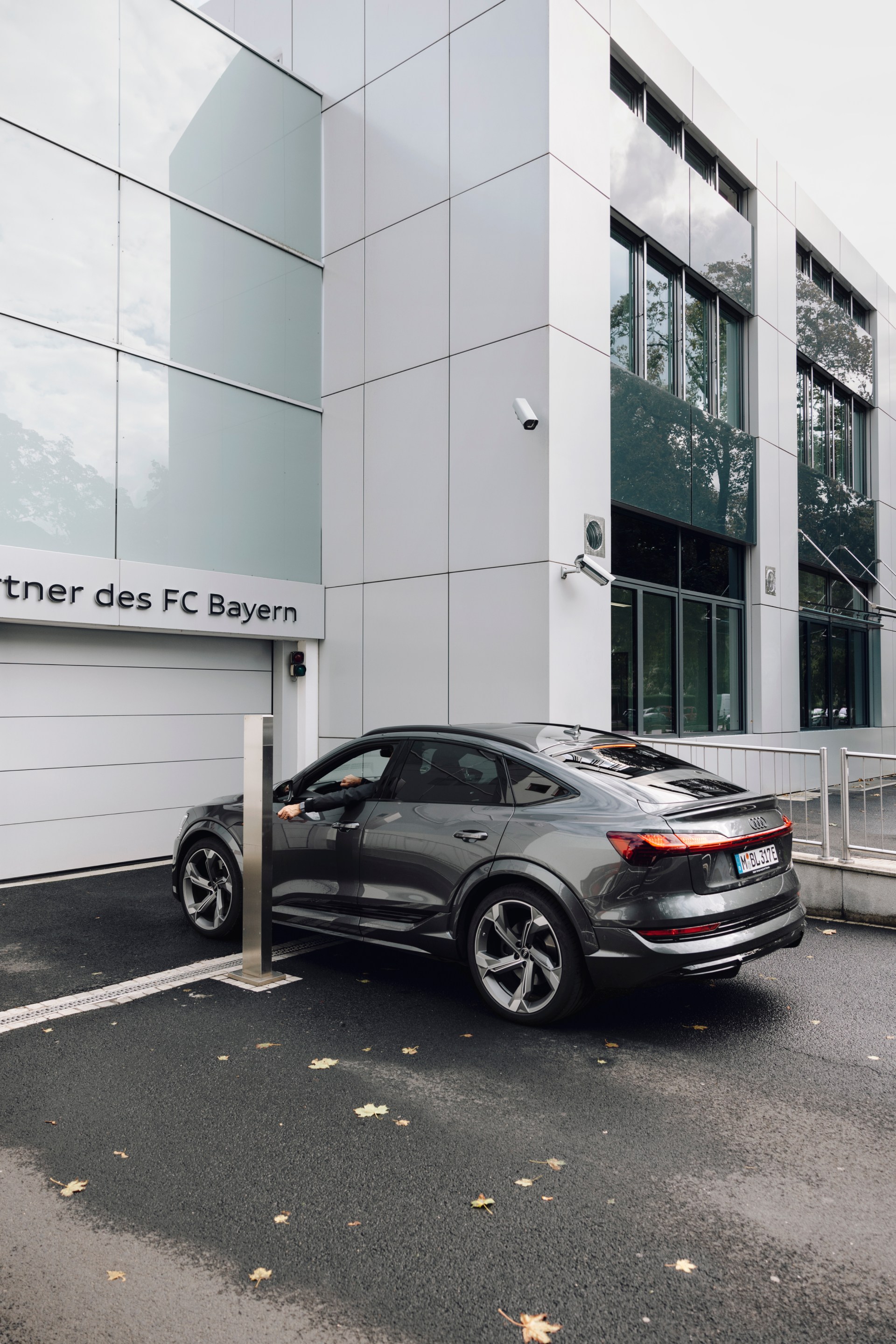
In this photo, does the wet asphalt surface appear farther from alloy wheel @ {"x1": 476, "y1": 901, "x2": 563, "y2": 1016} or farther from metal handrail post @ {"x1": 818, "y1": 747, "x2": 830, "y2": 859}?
metal handrail post @ {"x1": 818, "y1": 747, "x2": 830, "y2": 859}

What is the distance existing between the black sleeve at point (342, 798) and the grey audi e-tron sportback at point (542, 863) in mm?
34

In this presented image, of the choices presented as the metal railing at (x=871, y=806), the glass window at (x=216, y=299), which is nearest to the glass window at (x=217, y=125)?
the glass window at (x=216, y=299)

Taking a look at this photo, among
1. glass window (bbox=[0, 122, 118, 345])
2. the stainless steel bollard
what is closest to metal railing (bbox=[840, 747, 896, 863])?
the stainless steel bollard

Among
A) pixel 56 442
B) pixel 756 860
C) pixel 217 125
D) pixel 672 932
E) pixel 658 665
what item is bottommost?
pixel 672 932

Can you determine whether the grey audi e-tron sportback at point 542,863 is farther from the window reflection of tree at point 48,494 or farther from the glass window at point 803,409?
the glass window at point 803,409

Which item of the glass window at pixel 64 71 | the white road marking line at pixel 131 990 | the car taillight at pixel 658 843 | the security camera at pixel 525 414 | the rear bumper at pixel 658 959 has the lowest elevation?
the white road marking line at pixel 131 990

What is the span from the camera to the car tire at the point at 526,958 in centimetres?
489

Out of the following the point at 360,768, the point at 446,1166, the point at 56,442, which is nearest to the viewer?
the point at 446,1166

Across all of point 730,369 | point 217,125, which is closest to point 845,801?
point 730,369

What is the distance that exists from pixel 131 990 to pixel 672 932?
342 cm

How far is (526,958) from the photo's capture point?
16.7 ft

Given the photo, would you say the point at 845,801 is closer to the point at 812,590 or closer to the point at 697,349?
the point at 697,349

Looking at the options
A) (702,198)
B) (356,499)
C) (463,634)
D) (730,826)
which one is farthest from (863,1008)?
(702,198)

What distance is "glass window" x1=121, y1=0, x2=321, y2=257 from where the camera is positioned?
10.5 m
